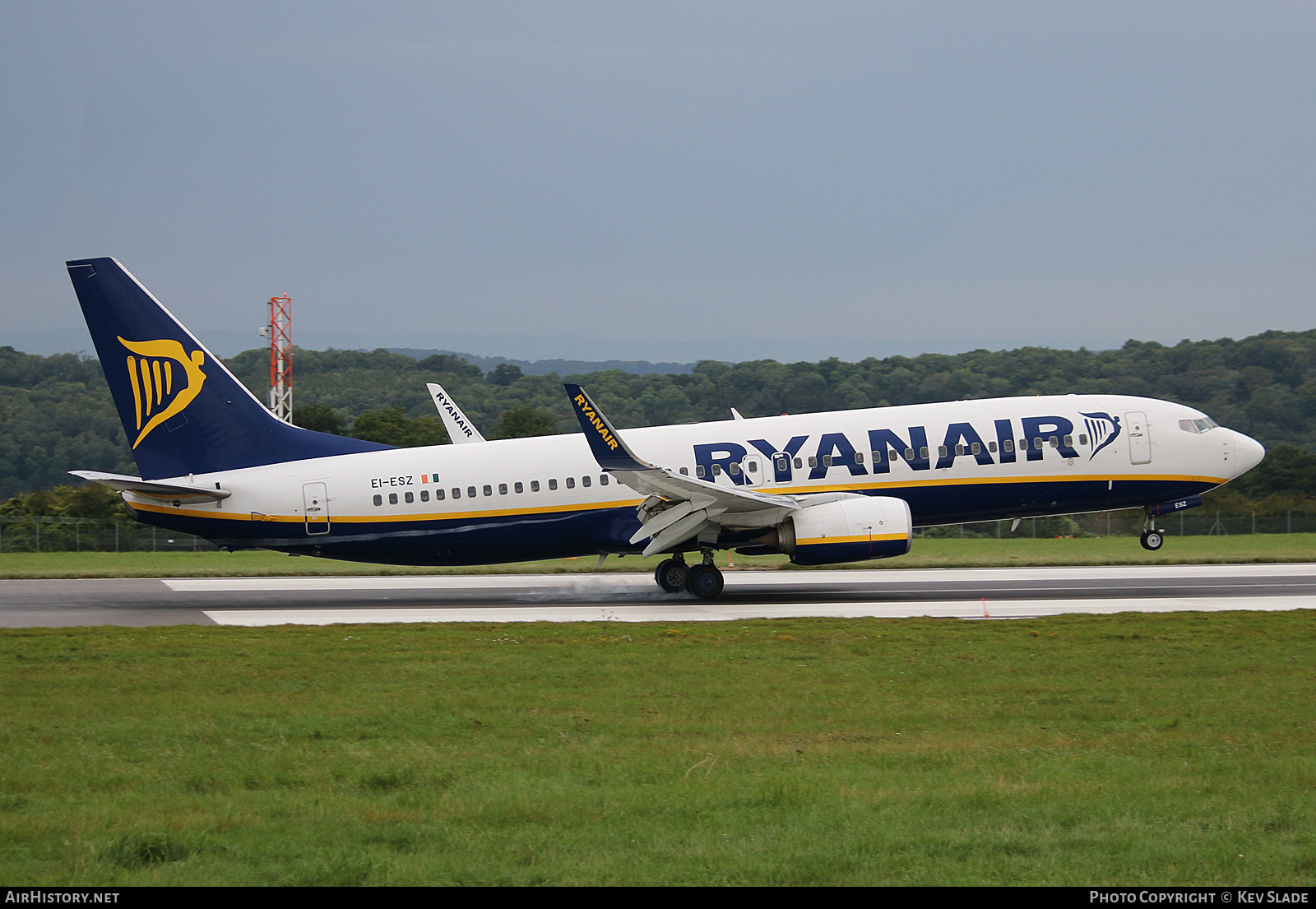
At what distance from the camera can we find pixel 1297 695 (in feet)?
43.8

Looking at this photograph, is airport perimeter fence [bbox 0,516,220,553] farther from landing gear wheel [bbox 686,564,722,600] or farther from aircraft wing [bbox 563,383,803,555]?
landing gear wheel [bbox 686,564,722,600]

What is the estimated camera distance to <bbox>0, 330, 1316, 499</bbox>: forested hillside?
97.1 meters

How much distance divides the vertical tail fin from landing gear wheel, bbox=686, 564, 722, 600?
9998mm

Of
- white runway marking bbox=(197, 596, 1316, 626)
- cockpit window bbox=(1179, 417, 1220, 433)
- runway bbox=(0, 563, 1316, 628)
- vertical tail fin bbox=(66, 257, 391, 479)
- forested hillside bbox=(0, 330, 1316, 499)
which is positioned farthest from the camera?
forested hillside bbox=(0, 330, 1316, 499)

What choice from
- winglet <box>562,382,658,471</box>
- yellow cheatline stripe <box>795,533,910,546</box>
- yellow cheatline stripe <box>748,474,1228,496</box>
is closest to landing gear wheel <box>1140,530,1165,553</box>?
yellow cheatline stripe <box>748,474,1228,496</box>

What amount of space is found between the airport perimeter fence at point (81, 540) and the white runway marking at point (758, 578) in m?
16.7

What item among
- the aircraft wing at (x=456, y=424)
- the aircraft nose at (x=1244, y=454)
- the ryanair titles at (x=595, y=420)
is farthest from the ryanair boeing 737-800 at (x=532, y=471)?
the aircraft wing at (x=456, y=424)

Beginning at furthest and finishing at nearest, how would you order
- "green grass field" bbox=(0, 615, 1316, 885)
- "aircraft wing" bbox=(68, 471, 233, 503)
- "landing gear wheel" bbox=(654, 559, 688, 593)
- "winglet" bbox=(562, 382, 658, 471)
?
"landing gear wheel" bbox=(654, 559, 688, 593) → "aircraft wing" bbox=(68, 471, 233, 503) → "winglet" bbox=(562, 382, 658, 471) → "green grass field" bbox=(0, 615, 1316, 885)

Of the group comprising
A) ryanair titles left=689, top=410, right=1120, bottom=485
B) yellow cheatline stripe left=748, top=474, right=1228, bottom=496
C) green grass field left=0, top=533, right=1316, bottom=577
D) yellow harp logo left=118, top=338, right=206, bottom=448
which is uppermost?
yellow harp logo left=118, top=338, right=206, bottom=448

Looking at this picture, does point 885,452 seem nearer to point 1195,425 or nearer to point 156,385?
point 1195,425

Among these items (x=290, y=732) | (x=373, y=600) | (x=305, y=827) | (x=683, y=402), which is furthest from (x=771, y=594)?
(x=683, y=402)

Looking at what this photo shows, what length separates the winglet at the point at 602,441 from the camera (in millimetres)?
24141

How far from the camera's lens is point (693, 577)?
2619 centimetres
